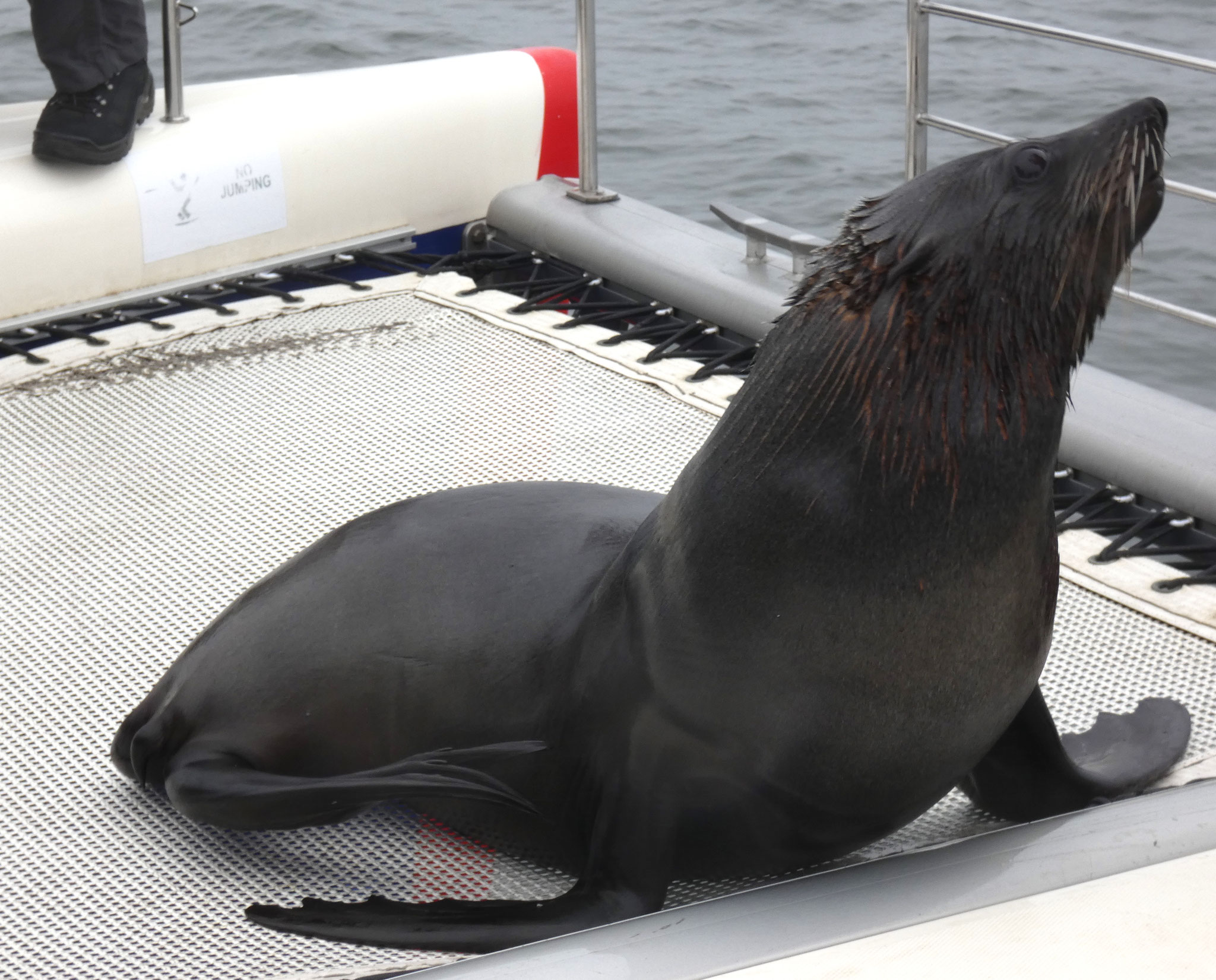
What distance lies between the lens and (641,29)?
10.4 metres

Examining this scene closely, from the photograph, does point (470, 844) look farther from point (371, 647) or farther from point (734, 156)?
point (734, 156)

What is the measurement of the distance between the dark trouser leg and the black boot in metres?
0.04

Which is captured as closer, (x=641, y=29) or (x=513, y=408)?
(x=513, y=408)

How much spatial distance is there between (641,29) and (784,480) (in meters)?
9.27

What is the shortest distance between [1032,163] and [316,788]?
1.00 meters

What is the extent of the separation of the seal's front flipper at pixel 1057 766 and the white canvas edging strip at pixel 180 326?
217cm

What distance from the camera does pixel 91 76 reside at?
3607 millimetres

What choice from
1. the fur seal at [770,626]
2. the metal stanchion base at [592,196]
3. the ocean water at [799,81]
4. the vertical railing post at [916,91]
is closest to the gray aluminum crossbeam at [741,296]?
the metal stanchion base at [592,196]

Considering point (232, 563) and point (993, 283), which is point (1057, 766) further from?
point (232, 563)

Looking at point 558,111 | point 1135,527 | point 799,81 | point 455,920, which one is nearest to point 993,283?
point 455,920

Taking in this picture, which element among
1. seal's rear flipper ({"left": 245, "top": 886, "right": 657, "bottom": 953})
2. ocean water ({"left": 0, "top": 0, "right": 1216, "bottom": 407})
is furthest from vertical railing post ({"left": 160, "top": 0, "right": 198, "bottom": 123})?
ocean water ({"left": 0, "top": 0, "right": 1216, "bottom": 407})

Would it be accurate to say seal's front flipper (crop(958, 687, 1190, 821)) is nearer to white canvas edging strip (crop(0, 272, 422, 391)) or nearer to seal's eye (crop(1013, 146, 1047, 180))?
seal's eye (crop(1013, 146, 1047, 180))

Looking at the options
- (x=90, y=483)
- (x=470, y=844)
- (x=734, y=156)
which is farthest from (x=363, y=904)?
(x=734, y=156)

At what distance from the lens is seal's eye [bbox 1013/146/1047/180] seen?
147cm
